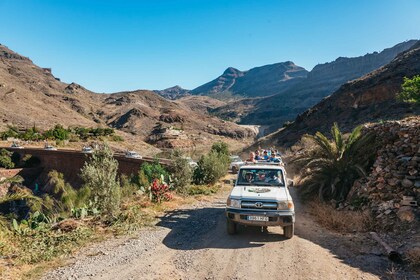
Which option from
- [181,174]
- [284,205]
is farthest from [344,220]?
[181,174]

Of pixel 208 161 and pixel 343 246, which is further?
pixel 208 161

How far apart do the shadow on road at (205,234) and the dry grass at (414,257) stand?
2577 mm

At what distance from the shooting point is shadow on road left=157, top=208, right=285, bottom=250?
6.69 metres

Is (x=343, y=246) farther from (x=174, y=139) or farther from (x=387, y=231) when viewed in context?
(x=174, y=139)

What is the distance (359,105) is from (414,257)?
151 ft

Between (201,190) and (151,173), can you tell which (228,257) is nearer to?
(201,190)

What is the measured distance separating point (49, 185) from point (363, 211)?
1577 inches

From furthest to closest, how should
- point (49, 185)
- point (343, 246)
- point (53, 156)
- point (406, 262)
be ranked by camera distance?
point (53, 156), point (49, 185), point (343, 246), point (406, 262)

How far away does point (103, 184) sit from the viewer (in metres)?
8.05

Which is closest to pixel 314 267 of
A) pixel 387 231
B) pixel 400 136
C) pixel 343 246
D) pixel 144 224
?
pixel 343 246

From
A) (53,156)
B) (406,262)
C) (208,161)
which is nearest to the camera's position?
(406,262)

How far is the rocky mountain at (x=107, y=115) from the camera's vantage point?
271 ft

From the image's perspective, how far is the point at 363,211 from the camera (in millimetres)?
8094

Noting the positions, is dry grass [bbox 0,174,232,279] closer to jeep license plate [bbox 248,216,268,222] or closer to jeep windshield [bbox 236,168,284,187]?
jeep windshield [bbox 236,168,284,187]
